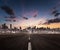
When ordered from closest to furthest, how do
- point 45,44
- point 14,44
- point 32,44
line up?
point 32,44, point 14,44, point 45,44

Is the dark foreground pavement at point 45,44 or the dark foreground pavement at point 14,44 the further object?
the dark foreground pavement at point 45,44

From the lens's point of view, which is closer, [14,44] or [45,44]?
[14,44]

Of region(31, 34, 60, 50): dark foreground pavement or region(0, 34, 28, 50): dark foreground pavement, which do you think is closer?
region(0, 34, 28, 50): dark foreground pavement

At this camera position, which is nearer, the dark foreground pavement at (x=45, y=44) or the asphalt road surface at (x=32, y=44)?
the asphalt road surface at (x=32, y=44)

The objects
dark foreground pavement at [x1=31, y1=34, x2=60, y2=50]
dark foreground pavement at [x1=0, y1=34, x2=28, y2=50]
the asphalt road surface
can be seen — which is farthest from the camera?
dark foreground pavement at [x1=31, y1=34, x2=60, y2=50]

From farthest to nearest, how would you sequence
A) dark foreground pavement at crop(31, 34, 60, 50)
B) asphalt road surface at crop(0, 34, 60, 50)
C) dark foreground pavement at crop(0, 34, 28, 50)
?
dark foreground pavement at crop(31, 34, 60, 50), asphalt road surface at crop(0, 34, 60, 50), dark foreground pavement at crop(0, 34, 28, 50)

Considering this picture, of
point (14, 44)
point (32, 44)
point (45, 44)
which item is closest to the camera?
point (32, 44)

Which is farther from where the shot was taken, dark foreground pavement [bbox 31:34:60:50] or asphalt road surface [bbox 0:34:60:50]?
dark foreground pavement [bbox 31:34:60:50]

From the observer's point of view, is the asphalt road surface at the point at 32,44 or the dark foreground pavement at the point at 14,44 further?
the asphalt road surface at the point at 32,44

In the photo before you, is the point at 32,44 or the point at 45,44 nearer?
the point at 32,44

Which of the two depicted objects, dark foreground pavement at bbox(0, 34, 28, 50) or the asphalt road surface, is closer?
dark foreground pavement at bbox(0, 34, 28, 50)

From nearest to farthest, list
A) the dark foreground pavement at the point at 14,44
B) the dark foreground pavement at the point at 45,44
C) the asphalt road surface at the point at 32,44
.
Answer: the dark foreground pavement at the point at 14,44 → the asphalt road surface at the point at 32,44 → the dark foreground pavement at the point at 45,44

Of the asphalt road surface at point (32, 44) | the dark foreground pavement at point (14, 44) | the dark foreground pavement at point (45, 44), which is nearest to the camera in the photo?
the dark foreground pavement at point (14, 44)
